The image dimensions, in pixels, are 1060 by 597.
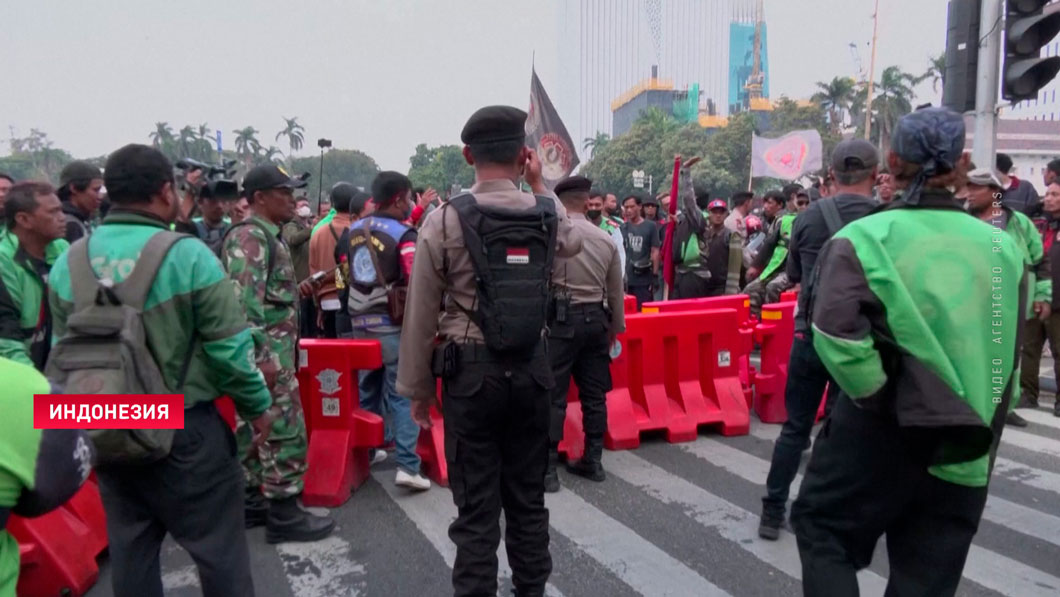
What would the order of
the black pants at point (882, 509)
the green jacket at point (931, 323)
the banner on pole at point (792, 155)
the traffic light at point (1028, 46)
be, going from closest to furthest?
the green jacket at point (931, 323) → the black pants at point (882, 509) → the traffic light at point (1028, 46) → the banner on pole at point (792, 155)

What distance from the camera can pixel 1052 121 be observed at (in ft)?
233

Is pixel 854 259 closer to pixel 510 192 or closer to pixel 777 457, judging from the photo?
pixel 510 192

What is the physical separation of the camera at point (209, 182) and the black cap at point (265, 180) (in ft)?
3.00

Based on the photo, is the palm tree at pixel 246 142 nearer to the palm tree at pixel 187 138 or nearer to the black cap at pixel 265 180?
the palm tree at pixel 187 138

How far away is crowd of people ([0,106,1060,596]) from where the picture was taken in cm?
225

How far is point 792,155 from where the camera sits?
1661cm

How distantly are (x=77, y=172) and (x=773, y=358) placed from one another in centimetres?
571

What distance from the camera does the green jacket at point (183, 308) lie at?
259cm

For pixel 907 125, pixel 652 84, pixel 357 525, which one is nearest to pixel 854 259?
pixel 907 125

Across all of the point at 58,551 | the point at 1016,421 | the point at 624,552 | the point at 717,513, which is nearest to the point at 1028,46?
the point at 1016,421

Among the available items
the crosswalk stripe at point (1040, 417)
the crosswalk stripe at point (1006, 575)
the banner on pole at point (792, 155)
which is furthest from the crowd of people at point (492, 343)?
the banner on pole at point (792, 155)

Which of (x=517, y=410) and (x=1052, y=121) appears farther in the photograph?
(x=1052, y=121)

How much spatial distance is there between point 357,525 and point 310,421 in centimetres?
90

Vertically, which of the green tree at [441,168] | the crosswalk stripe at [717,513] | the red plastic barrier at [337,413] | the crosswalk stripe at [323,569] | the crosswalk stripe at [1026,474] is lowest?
the crosswalk stripe at [323,569]
